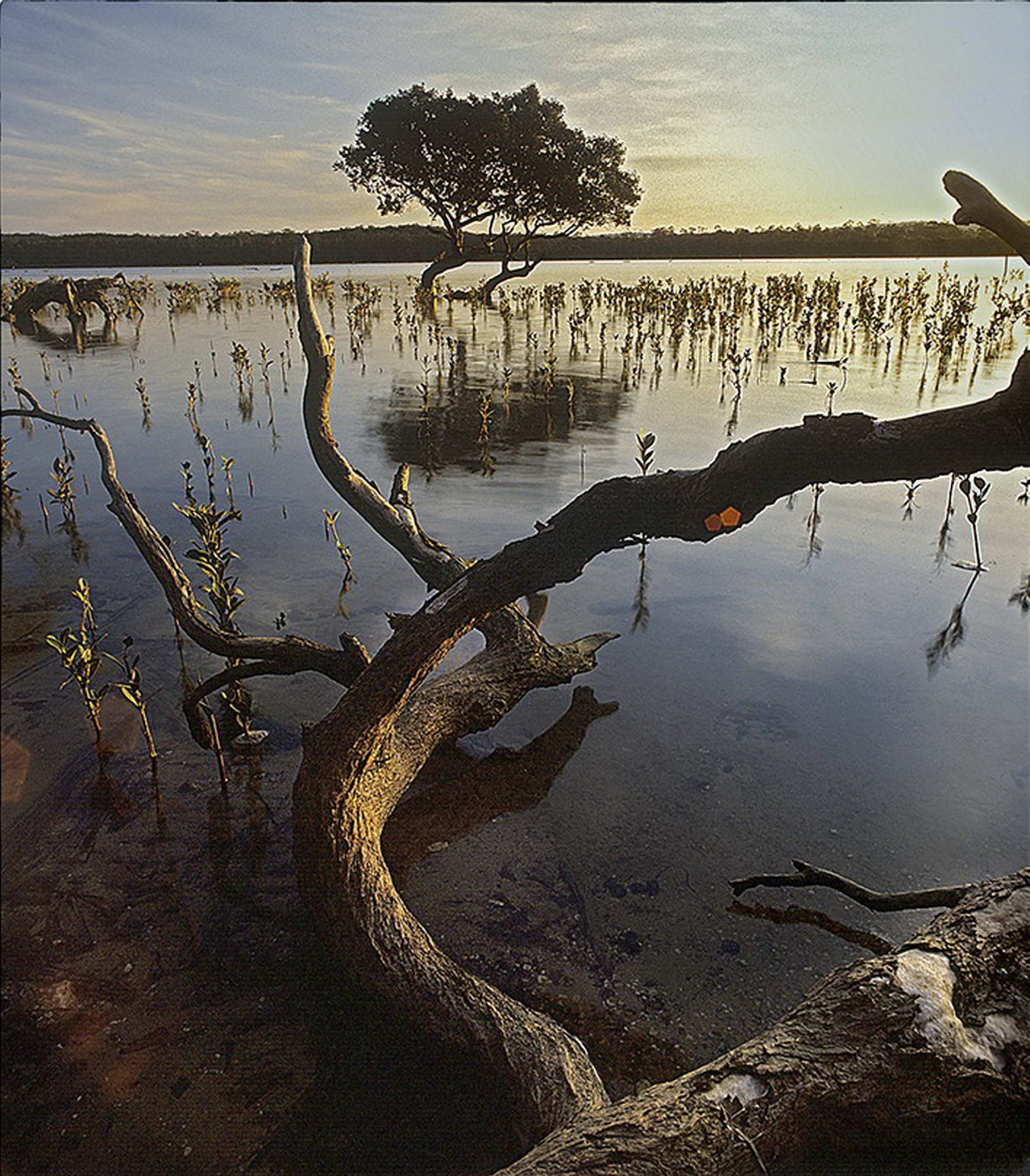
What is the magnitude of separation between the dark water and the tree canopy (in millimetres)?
11437

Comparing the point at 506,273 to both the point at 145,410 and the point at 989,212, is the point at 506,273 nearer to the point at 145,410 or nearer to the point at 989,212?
the point at 145,410

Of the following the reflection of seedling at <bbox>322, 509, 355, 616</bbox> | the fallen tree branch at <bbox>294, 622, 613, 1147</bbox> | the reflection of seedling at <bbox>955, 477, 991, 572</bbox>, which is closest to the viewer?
the fallen tree branch at <bbox>294, 622, 613, 1147</bbox>

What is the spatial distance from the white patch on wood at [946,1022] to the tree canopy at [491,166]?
627 inches

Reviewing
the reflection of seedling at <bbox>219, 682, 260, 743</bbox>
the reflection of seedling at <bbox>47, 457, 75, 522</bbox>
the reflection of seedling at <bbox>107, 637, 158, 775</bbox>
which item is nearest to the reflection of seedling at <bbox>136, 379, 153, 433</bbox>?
the reflection of seedling at <bbox>47, 457, 75, 522</bbox>

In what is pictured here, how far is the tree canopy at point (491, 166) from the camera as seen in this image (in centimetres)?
1703

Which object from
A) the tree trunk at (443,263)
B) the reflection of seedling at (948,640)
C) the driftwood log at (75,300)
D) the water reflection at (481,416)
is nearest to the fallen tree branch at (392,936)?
the reflection of seedling at (948,640)

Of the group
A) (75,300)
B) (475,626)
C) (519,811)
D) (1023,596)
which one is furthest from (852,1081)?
(75,300)

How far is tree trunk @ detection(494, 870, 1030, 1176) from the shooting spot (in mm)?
1903

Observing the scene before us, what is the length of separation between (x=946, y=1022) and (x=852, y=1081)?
1.07ft

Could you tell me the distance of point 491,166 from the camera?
18875 millimetres

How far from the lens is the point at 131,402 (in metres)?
11.9

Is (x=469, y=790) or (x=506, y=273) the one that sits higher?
(x=506, y=273)

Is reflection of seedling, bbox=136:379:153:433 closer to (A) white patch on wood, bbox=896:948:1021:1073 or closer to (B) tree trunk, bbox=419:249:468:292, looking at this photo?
(A) white patch on wood, bbox=896:948:1021:1073

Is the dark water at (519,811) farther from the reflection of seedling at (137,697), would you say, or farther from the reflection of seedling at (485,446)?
the reflection of seedling at (485,446)
